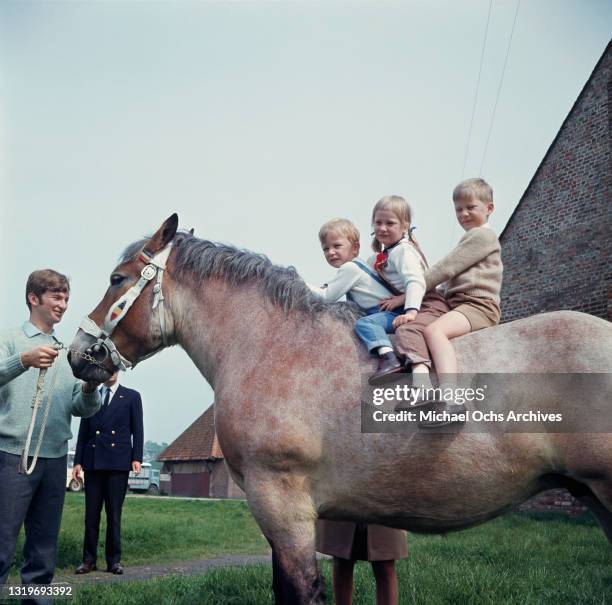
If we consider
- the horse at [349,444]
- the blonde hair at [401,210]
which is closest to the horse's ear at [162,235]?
the horse at [349,444]

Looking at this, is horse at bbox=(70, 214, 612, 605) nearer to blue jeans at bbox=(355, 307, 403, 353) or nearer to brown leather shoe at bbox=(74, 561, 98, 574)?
blue jeans at bbox=(355, 307, 403, 353)

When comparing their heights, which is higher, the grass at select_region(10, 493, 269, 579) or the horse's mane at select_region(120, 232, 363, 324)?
the horse's mane at select_region(120, 232, 363, 324)

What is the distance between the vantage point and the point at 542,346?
3428 mm

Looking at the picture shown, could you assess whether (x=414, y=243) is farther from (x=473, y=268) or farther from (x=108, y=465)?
(x=108, y=465)

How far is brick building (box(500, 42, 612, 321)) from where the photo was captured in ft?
41.9

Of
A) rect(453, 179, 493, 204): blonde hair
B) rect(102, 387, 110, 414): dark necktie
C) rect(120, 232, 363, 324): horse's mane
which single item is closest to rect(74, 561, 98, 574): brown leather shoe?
rect(102, 387, 110, 414): dark necktie

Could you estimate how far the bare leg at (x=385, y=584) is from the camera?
451 cm

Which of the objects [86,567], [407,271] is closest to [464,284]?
[407,271]

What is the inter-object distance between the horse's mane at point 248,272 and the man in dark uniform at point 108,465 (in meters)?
4.61

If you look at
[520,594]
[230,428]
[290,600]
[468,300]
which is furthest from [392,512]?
[520,594]

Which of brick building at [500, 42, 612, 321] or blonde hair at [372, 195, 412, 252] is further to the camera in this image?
brick building at [500, 42, 612, 321]

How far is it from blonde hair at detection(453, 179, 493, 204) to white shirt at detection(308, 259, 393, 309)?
0.76 meters

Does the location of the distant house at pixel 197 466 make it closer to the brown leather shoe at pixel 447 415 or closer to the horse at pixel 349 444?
the horse at pixel 349 444

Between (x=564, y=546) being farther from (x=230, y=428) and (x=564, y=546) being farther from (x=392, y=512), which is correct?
(x=230, y=428)
